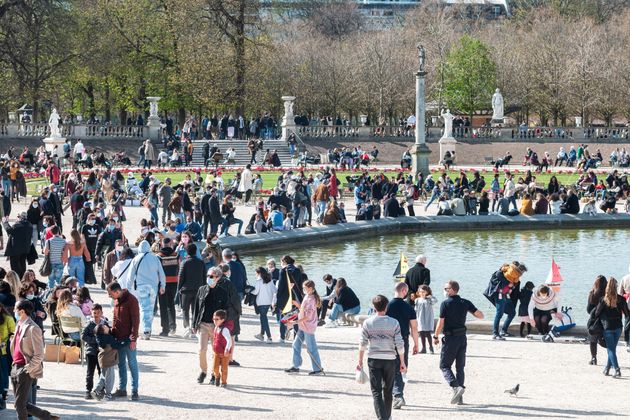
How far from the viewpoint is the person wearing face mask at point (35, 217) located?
26.5 metres

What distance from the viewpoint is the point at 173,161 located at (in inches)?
2179

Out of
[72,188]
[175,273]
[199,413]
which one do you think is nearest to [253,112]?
[72,188]

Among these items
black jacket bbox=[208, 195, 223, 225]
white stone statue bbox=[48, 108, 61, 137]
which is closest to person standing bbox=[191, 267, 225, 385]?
black jacket bbox=[208, 195, 223, 225]

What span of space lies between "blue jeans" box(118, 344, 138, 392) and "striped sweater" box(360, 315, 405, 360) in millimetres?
2820

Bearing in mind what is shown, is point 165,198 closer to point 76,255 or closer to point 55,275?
point 55,275

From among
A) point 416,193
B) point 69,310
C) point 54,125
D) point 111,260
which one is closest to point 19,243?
point 111,260

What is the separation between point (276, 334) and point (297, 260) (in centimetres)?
1060

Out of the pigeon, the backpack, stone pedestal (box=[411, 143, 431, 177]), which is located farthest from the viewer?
stone pedestal (box=[411, 143, 431, 177])

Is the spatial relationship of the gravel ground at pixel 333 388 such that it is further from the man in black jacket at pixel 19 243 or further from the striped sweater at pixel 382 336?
the man in black jacket at pixel 19 243

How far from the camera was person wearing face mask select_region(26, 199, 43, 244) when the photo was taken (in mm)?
26500

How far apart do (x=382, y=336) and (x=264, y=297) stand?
581 cm

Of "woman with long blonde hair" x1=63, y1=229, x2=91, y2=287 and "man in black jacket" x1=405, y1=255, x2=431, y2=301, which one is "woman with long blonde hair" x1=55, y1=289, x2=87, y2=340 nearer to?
"man in black jacket" x1=405, y1=255, x2=431, y2=301

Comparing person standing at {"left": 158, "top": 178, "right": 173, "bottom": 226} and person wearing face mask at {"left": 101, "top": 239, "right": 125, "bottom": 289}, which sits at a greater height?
person standing at {"left": 158, "top": 178, "right": 173, "bottom": 226}

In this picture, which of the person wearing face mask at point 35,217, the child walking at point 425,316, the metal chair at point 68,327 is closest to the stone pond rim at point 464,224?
the person wearing face mask at point 35,217
